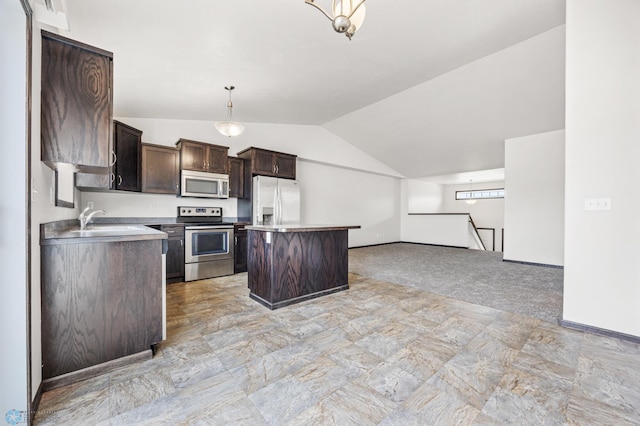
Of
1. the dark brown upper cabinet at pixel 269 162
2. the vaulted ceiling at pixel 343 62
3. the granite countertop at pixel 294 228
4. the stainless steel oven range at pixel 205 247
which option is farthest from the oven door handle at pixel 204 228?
the vaulted ceiling at pixel 343 62

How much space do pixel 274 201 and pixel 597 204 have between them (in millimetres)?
4328

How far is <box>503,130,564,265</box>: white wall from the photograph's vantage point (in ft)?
16.3

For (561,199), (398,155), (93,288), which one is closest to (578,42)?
(561,199)

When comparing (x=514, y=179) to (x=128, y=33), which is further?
(x=514, y=179)

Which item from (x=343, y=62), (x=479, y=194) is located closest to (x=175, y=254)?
(x=343, y=62)

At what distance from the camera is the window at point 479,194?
10.8 metres

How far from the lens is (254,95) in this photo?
4.08 m

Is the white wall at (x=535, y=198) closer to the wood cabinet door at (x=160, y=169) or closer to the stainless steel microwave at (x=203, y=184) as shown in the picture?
the stainless steel microwave at (x=203, y=184)

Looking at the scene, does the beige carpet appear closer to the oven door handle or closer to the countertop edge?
the countertop edge

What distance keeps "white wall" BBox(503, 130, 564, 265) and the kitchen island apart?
4.22 m

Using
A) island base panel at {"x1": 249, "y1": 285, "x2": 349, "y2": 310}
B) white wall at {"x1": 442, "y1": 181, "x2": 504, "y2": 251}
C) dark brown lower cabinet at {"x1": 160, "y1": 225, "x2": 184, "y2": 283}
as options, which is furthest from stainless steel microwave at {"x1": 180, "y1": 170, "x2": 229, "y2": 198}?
white wall at {"x1": 442, "y1": 181, "x2": 504, "y2": 251}

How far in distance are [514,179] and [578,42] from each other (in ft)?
11.8

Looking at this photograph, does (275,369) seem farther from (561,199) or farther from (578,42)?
(561,199)

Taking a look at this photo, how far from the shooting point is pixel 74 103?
1.67 m
